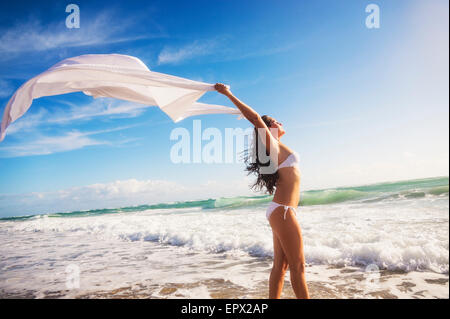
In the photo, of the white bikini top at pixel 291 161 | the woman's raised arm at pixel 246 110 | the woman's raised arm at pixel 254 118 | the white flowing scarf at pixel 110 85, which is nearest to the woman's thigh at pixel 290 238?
the white bikini top at pixel 291 161

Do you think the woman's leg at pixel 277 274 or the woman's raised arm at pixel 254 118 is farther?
the woman's leg at pixel 277 274

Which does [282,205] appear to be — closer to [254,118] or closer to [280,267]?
[280,267]

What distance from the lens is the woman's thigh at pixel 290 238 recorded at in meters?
2.66

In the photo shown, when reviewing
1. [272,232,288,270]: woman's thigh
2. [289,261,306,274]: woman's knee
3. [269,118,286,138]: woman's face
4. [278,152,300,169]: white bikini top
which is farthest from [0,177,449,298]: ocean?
[269,118,286,138]: woman's face

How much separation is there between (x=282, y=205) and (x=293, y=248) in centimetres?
44

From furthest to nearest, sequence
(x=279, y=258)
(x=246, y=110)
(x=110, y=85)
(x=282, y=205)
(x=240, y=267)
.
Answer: (x=240, y=267)
(x=110, y=85)
(x=279, y=258)
(x=282, y=205)
(x=246, y=110)

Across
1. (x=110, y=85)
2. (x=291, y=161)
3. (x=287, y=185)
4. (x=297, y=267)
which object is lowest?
(x=297, y=267)

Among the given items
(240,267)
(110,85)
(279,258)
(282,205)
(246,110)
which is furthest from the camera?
(240,267)

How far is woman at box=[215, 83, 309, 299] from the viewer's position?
2645 millimetres

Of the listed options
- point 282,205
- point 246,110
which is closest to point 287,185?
point 282,205

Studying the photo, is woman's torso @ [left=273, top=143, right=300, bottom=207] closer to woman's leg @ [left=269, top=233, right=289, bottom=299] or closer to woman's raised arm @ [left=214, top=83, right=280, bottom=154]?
woman's raised arm @ [left=214, top=83, right=280, bottom=154]

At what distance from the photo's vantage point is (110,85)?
11.5ft

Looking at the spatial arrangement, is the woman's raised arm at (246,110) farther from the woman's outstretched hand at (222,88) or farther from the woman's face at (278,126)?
the woman's face at (278,126)

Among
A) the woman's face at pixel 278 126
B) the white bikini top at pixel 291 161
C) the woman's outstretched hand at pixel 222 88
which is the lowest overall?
the white bikini top at pixel 291 161
